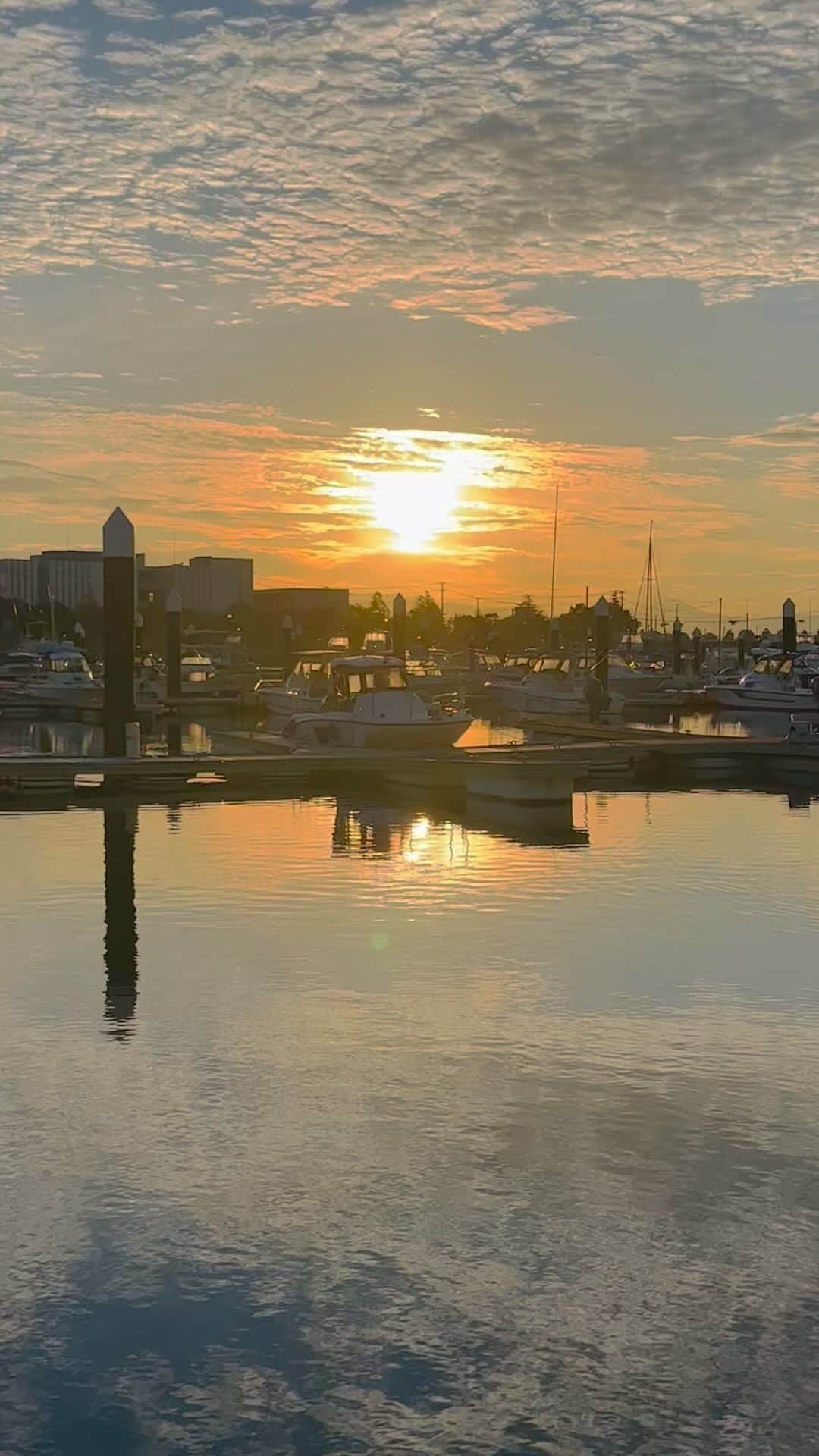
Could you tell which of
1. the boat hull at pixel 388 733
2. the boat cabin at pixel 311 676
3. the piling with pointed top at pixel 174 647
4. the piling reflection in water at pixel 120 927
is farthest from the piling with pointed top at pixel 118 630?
the piling with pointed top at pixel 174 647

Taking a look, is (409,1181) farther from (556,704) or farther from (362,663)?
(556,704)

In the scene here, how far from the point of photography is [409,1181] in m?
8.47

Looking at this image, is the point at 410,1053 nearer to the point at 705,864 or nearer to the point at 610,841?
the point at 705,864

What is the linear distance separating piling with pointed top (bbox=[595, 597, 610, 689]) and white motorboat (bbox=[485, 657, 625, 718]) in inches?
22.8

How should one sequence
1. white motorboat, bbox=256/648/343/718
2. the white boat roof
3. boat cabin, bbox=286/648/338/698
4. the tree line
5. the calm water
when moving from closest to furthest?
the calm water
the white boat roof
white motorboat, bbox=256/648/343/718
boat cabin, bbox=286/648/338/698
the tree line

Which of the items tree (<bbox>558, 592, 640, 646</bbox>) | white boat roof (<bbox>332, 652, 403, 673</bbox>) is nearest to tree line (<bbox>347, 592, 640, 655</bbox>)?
tree (<bbox>558, 592, 640, 646</bbox>)

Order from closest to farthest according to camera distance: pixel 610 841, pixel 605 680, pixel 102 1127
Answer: pixel 102 1127 → pixel 610 841 → pixel 605 680

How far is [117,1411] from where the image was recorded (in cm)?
609

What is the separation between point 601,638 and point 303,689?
17.6m

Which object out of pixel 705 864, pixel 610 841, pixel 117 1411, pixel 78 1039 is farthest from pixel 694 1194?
pixel 610 841

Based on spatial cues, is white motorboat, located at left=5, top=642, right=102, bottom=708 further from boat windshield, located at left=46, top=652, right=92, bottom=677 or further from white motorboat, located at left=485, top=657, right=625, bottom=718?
white motorboat, located at left=485, top=657, right=625, bottom=718

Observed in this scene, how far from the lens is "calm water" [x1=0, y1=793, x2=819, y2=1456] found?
6.17 metres

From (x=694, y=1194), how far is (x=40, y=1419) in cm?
385

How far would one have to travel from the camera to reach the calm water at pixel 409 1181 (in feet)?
20.2
